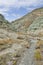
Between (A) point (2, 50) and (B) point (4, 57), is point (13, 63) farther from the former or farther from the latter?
(A) point (2, 50)

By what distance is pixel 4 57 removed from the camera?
39500 mm

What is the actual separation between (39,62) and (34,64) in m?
1.32

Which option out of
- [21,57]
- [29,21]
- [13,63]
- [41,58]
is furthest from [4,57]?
[29,21]

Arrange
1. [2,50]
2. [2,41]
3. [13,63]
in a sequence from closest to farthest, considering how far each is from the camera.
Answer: [13,63] → [2,50] → [2,41]

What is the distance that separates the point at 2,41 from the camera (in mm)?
48906

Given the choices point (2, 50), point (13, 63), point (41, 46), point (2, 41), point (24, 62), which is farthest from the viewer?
point (41, 46)

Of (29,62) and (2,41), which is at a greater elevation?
(2,41)

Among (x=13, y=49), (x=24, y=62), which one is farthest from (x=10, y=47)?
(x=24, y=62)

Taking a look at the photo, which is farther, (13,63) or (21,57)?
(21,57)

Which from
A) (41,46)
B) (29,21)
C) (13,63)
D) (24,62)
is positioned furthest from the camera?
(29,21)

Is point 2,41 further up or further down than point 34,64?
further up

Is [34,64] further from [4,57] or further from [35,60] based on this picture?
[4,57]

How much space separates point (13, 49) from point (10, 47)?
5.75 ft

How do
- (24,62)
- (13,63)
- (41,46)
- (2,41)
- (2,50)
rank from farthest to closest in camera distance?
(41,46), (2,41), (2,50), (24,62), (13,63)
